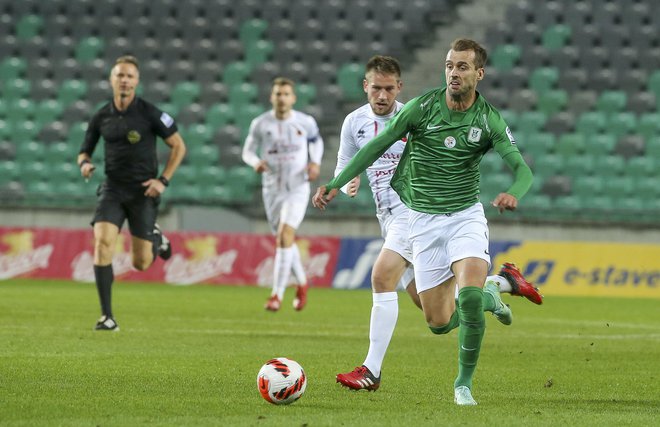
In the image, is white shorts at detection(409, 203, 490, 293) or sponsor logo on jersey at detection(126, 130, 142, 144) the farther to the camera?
sponsor logo on jersey at detection(126, 130, 142, 144)

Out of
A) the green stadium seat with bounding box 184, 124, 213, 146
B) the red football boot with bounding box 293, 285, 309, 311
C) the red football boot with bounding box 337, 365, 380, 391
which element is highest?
the green stadium seat with bounding box 184, 124, 213, 146

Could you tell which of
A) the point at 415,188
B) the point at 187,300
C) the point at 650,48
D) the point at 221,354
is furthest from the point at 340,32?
A: the point at 415,188

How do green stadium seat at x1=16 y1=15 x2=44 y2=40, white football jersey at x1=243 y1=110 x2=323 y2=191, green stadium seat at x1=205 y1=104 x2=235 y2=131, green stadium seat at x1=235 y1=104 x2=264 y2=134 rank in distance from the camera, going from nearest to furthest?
white football jersey at x1=243 y1=110 x2=323 y2=191 → green stadium seat at x1=235 y1=104 x2=264 y2=134 → green stadium seat at x1=205 y1=104 x2=235 y2=131 → green stadium seat at x1=16 y1=15 x2=44 y2=40

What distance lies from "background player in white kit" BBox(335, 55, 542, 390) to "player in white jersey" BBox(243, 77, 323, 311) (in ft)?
17.5

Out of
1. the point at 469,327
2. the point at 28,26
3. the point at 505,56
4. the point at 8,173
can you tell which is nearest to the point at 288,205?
the point at 469,327

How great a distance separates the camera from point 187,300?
1592 centimetres

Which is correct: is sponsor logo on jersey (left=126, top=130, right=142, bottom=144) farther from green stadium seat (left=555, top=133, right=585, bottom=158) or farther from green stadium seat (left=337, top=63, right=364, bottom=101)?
green stadium seat (left=555, top=133, right=585, bottom=158)

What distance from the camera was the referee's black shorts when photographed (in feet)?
36.9

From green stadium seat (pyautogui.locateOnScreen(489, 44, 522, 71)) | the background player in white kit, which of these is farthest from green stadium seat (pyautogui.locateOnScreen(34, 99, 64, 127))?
the background player in white kit

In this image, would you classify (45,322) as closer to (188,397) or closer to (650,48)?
(188,397)

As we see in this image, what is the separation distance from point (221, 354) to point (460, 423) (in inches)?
148

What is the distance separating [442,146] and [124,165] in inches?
199

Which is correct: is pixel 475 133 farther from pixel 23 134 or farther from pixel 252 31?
pixel 252 31

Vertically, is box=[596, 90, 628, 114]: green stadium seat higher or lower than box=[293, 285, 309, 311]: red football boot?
higher
